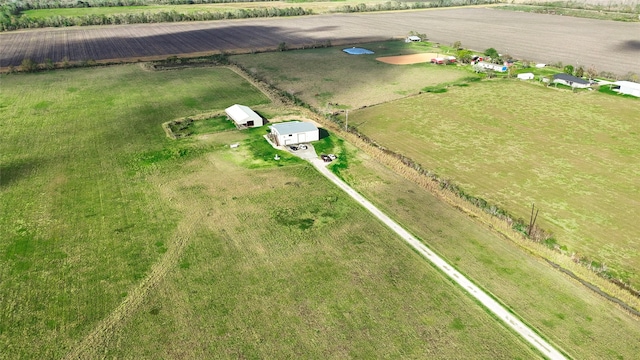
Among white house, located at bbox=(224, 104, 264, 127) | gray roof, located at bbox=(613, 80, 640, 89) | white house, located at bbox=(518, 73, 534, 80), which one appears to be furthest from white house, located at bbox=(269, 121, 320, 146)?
gray roof, located at bbox=(613, 80, 640, 89)

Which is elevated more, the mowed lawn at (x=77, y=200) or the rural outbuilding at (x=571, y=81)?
the rural outbuilding at (x=571, y=81)

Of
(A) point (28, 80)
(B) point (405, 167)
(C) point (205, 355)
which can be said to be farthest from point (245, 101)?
(C) point (205, 355)

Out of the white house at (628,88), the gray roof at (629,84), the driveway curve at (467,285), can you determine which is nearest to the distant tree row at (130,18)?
the gray roof at (629,84)

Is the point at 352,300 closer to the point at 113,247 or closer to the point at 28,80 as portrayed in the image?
the point at 113,247

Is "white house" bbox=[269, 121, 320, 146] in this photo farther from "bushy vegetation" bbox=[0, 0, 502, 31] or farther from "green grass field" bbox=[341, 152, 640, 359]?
"bushy vegetation" bbox=[0, 0, 502, 31]

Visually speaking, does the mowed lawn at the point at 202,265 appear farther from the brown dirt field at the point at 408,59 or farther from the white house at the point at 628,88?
the white house at the point at 628,88

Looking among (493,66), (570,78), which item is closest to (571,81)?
(570,78)
